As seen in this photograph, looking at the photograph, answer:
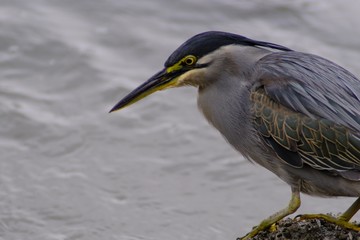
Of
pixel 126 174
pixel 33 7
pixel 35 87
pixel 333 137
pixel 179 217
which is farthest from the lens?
pixel 33 7

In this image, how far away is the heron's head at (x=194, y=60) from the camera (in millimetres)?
6008

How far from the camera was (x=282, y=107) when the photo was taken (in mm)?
5945

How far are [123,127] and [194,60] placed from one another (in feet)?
14.2

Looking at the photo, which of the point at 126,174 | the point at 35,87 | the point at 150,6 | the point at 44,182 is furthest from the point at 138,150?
the point at 150,6

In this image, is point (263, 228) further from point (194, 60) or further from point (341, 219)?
point (194, 60)

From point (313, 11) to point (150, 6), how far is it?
2.43 m

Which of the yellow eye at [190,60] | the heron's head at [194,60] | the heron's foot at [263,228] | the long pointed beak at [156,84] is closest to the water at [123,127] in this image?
the heron's foot at [263,228]

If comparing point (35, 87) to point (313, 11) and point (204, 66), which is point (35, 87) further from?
point (204, 66)

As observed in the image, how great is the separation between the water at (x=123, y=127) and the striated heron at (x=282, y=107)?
2318 mm

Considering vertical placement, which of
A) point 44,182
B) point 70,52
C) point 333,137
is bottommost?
point 44,182

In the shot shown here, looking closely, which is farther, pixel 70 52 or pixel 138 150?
pixel 70 52

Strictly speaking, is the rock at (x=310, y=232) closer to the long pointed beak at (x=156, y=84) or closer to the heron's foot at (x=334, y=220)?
the heron's foot at (x=334, y=220)

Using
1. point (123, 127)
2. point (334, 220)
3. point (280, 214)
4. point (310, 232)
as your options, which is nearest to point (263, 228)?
point (280, 214)

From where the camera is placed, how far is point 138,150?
9.79 m
